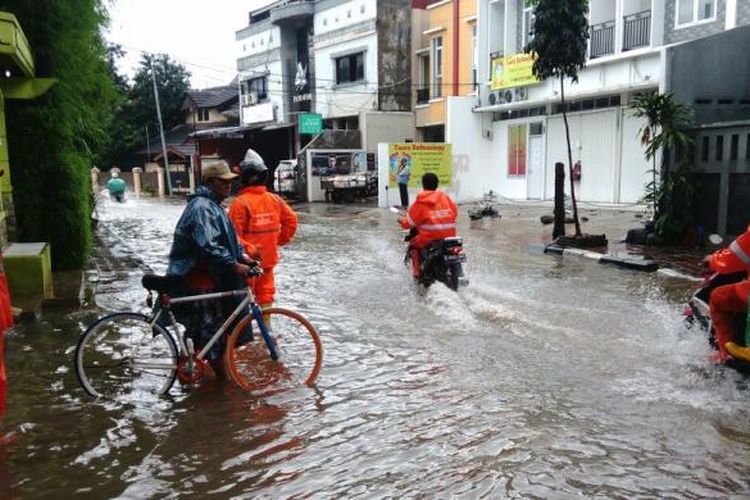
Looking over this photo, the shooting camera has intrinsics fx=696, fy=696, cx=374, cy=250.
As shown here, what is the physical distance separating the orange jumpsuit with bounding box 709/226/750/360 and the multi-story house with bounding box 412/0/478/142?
72.5ft

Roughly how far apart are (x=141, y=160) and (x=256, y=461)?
5622 centimetres

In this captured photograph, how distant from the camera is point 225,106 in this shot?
48.3 metres

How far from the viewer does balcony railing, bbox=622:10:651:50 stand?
19453mm

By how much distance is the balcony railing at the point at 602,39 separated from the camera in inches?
816

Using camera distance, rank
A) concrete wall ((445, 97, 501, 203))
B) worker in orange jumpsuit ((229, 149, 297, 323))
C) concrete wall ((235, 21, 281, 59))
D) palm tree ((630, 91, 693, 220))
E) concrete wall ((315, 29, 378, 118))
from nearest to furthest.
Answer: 1. worker in orange jumpsuit ((229, 149, 297, 323))
2. palm tree ((630, 91, 693, 220))
3. concrete wall ((445, 97, 501, 203))
4. concrete wall ((315, 29, 378, 118))
5. concrete wall ((235, 21, 281, 59))

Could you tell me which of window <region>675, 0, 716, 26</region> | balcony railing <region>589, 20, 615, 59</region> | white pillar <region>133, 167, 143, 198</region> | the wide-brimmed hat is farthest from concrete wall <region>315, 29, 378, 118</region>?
the wide-brimmed hat

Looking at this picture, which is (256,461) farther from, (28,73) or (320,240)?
(320,240)

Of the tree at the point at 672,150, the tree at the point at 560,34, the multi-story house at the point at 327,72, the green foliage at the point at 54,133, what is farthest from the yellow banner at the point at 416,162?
the green foliage at the point at 54,133

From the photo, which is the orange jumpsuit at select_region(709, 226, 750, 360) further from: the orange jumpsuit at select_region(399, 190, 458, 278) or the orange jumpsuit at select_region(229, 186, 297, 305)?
the orange jumpsuit at select_region(399, 190, 458, 278)

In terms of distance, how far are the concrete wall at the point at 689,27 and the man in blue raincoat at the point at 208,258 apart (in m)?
16.2

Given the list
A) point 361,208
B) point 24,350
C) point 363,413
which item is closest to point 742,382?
point 363,413

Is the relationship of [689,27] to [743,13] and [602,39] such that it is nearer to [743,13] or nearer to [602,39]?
[743,13]

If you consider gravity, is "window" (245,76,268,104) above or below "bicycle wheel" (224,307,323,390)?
above

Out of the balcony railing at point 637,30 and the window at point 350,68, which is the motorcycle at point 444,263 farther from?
the window at point 350,68
